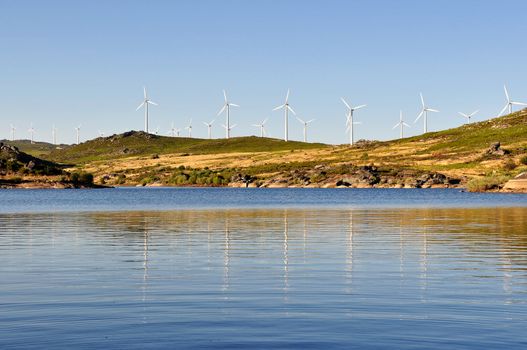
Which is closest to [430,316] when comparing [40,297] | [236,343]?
[236,343]

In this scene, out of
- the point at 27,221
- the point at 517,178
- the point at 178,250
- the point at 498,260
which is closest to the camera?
the point at 498,260

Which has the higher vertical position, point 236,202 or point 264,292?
point 236,202

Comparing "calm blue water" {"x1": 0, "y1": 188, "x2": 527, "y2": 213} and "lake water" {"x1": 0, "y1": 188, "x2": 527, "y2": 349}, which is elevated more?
"calm blue water" {"x1": 0, "y1": 188, "x2": 527, "y2": 213}

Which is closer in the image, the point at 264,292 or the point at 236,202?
the point at 264,292

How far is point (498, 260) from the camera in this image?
37281 millimetres

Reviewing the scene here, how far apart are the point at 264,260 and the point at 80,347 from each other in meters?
18.9

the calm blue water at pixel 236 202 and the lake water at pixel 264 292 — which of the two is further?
the calm blue water at pixel 236 202

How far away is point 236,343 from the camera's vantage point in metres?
19.8

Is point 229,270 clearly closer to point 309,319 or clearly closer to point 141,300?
point 141,300

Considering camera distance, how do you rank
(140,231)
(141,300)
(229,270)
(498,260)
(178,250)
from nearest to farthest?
1. (141,300)
2. (229,270)
3. (498,260)
4. (178,250)
5. (140,231)

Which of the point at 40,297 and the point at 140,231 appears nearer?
the point at 40,297

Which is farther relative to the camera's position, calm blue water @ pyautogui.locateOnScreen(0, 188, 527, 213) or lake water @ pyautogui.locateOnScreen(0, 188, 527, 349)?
calm blue water @ pyautogui.locateOnScreen(0, 188, 527, 213)

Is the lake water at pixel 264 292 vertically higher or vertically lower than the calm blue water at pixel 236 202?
lower

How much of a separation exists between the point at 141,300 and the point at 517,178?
158 metres
